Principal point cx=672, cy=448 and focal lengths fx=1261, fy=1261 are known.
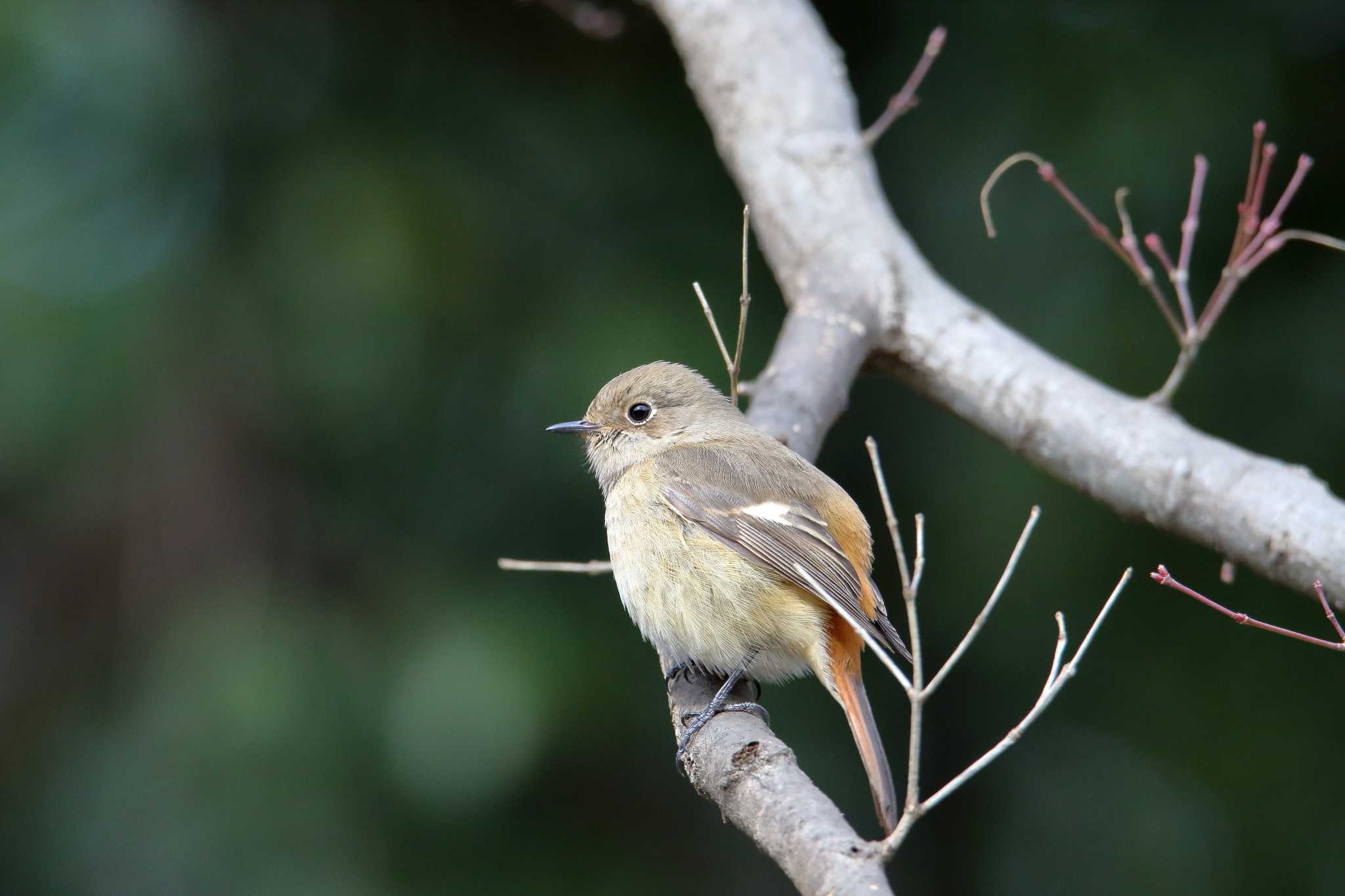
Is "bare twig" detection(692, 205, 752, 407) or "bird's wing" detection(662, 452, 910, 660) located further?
"bird's wing" detection(662, 452, 910, 660)

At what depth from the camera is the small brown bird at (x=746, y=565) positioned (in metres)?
2.88

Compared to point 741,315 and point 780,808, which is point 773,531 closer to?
point 741,315

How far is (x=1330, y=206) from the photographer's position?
4.68 meters

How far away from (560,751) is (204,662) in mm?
1227

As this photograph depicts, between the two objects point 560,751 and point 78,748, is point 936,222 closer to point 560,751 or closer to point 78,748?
point 560,751

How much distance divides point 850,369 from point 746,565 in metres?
0.73

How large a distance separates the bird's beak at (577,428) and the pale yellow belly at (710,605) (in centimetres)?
52

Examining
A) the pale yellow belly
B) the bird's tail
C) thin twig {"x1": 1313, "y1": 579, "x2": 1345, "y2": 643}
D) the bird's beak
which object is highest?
thin twig {"x1": 1313, "y1": 579, "x2": 1345, "y2": 643}

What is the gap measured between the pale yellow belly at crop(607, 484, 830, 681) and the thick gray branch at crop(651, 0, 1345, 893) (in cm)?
14

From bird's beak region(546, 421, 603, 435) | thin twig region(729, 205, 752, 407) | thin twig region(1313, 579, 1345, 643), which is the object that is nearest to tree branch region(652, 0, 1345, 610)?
thin twig region(729, 205, 752, 407)

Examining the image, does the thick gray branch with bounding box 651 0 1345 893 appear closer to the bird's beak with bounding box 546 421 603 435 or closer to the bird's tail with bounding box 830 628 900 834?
the bird's tail with bounding box 830 628 900 834

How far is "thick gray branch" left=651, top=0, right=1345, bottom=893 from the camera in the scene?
245cm

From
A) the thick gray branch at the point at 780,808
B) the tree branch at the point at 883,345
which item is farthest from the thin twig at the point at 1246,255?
the thick gray branch at the point at 780,808

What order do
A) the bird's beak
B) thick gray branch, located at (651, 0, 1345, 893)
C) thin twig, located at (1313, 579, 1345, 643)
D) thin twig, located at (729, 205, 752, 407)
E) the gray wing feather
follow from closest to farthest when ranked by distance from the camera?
thin twig, located at (1313, 579, 1345, 643) → thick gray branch, located at (651, 0, 1345, 893) → thin twig, located at (729, 205, 752, 407) → the gray wing feather → the bird's beak
